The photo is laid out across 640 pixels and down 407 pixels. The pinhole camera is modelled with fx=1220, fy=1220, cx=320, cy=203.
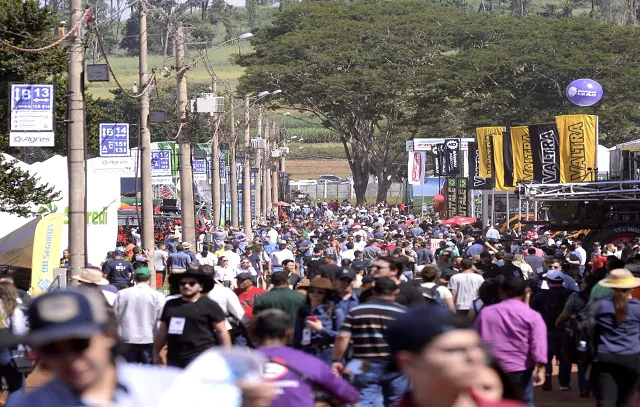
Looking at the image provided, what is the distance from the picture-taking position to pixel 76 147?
17.7m

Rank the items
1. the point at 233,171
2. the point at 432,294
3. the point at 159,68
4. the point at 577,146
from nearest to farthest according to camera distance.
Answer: the point at 432,294
the point at 577,146
the point at 233,171
the point at 159,68

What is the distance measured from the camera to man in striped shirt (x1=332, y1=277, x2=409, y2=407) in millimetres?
8531

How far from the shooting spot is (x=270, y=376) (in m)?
5.87

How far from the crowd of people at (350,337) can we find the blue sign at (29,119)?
17.6 feet

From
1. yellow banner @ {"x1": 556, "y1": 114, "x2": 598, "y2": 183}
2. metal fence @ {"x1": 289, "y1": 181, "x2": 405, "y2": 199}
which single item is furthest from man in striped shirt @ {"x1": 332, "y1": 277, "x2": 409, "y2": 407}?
metal fence @ {"x1": 289, "y1": 181, "x2": 405, "y2": 199}

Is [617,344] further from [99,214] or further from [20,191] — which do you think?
[20,191]

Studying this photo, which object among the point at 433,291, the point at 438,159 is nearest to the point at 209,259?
the point at 433,291

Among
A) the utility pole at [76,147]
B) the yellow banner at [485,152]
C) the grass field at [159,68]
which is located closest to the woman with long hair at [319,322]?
the utility pole at [76,147]

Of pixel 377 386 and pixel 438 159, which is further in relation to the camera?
pixel 438 159

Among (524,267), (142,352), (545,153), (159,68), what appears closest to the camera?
(142,352)

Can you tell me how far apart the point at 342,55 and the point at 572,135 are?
116ft

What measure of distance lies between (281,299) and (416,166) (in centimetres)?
5124

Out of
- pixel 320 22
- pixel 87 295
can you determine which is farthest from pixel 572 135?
pixel 320 22

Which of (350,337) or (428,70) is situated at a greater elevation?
(428,70)
